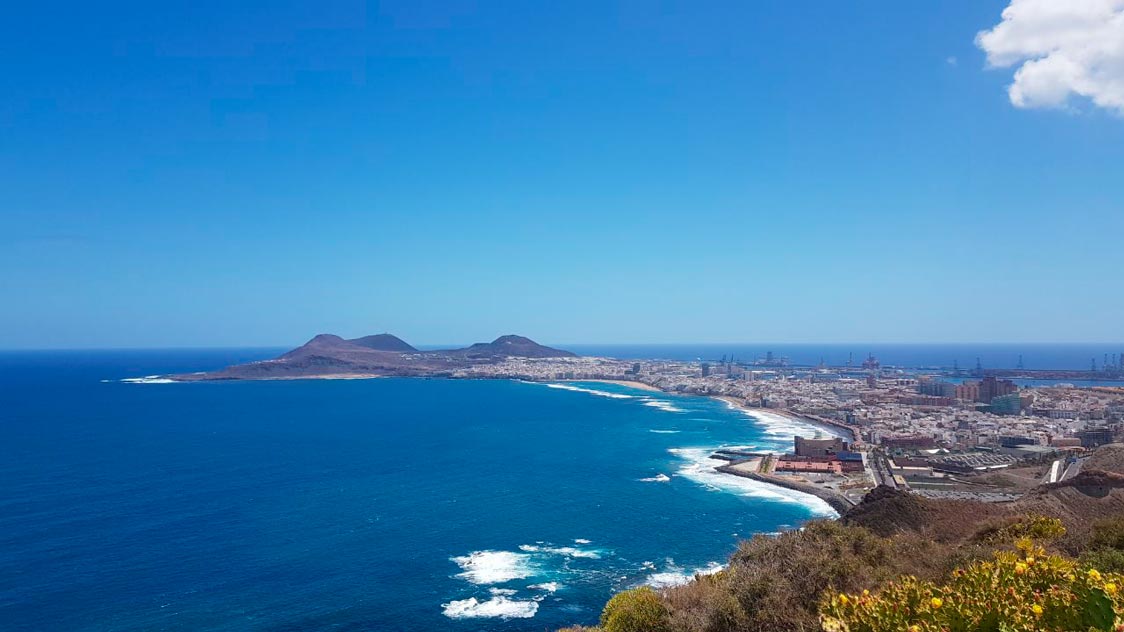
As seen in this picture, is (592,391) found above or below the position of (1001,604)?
below

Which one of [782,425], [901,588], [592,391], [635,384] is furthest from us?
[635,384]

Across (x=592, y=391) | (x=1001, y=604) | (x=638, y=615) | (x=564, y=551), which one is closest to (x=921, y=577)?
(x=638, y=615)

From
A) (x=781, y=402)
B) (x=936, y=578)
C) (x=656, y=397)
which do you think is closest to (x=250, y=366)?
(x=656, y=397)

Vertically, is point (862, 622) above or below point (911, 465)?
above

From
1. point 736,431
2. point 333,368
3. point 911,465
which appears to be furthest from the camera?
point 333,368

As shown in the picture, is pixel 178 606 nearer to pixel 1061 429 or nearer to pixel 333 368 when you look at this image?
pixel 1061 429

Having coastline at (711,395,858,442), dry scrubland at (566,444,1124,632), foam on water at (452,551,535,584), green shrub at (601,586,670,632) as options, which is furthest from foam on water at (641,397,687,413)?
green shrub at (601,586,670,632)

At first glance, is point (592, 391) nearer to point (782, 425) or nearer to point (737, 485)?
point (782, 425)

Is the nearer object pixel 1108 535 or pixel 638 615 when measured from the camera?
pixel 1108 535
